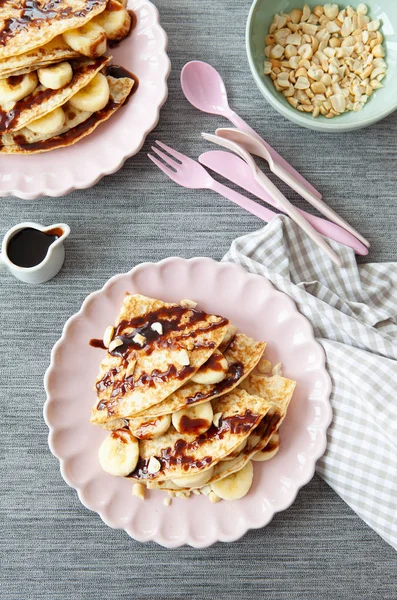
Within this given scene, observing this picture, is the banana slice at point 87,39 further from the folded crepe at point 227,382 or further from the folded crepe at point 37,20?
the folded crepe at point 227,382

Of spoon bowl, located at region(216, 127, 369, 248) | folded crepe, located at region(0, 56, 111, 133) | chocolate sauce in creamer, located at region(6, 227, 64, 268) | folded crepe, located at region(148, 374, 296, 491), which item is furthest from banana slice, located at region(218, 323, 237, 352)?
folded crepe, located at region(0, 56, 111, 133)

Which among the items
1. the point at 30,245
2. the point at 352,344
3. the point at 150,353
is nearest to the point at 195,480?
the point at 150,353

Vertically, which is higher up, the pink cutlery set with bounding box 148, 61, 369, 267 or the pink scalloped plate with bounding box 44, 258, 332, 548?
the pink cutlery set with bounding box 148, 61, 369, 267

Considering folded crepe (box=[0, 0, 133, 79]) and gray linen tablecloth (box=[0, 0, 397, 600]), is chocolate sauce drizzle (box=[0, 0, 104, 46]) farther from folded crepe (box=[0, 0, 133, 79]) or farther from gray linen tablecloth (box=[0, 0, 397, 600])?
gray linen tablecloth (box=[0, 0, 397, 600])

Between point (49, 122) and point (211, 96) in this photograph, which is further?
point (211, 96)

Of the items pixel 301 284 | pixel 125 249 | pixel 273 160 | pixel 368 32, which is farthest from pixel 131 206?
pixel 368 32

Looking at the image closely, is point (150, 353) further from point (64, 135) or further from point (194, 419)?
point (64, 135)

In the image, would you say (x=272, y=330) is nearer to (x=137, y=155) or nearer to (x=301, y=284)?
(x=301, y=284)
